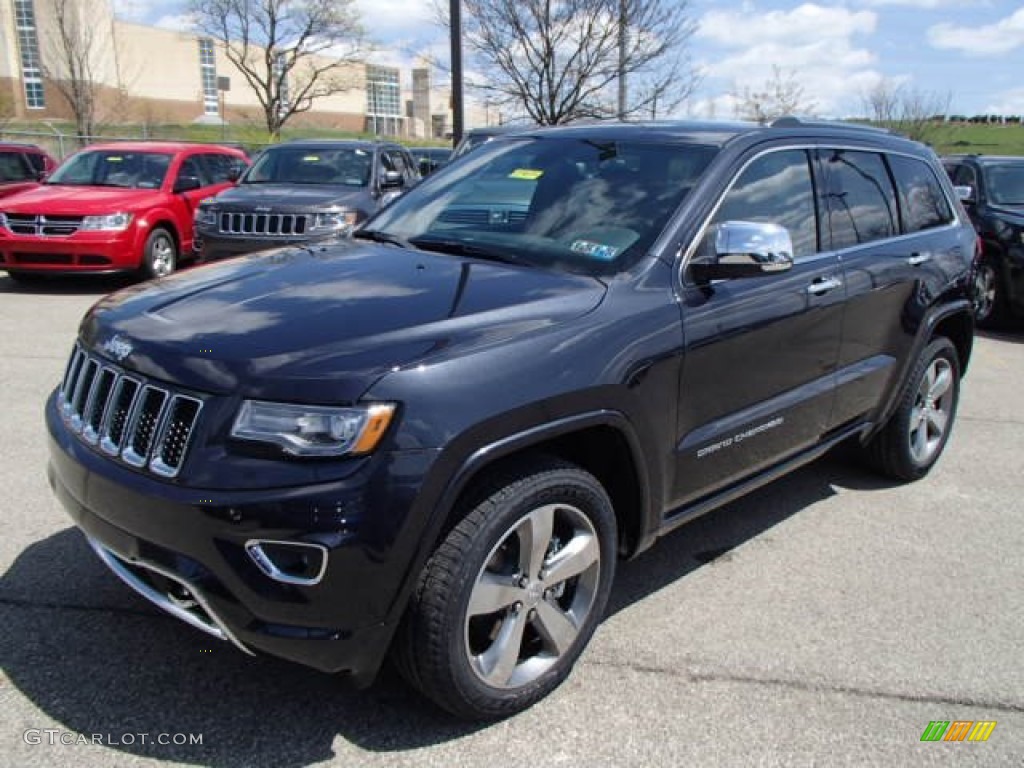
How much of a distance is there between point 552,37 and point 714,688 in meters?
13.9

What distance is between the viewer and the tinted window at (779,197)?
11.5ft

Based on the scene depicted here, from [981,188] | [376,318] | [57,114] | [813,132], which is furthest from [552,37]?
[57,114]

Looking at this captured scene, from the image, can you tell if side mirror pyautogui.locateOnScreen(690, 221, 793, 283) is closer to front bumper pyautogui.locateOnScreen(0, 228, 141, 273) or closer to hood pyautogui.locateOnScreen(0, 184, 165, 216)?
front bumper pyautogui.locateOnScreen(0, 228, 141, 273)

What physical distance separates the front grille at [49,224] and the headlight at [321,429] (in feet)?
29.7

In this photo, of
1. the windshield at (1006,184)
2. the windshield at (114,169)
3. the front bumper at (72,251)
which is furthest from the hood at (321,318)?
the windshield at (1006,184)

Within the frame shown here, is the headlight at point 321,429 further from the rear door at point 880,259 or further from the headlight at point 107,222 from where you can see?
the headlight at point 107,222

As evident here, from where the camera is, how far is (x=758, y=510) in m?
4.56

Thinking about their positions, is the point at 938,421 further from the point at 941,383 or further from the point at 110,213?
the point at 110,213

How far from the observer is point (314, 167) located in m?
10.9

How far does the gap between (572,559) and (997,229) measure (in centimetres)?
881

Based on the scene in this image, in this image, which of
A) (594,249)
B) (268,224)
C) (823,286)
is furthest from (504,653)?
(268,224)

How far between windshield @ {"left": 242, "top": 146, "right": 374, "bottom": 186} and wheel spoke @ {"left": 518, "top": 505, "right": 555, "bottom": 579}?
8.60 metres

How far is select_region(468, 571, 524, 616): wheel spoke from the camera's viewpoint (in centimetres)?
259

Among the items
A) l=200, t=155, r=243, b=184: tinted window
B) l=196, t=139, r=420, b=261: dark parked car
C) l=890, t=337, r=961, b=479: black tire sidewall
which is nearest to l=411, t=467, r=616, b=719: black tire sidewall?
l=890, t=337, r=961, b=479: black tire sidewall
